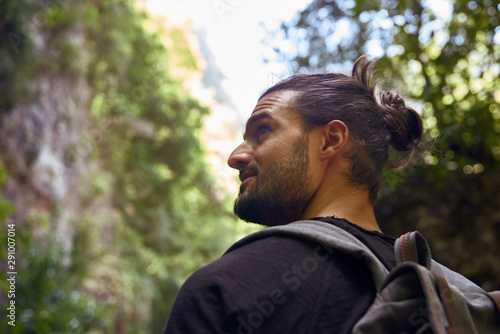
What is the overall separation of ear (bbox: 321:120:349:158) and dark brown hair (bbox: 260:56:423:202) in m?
0.04

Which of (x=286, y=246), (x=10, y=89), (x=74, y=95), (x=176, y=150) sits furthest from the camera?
(x=176, y=150)

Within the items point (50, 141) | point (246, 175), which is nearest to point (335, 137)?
point (246, 175)

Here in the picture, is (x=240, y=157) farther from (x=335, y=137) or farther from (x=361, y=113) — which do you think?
(x=361, y=113)

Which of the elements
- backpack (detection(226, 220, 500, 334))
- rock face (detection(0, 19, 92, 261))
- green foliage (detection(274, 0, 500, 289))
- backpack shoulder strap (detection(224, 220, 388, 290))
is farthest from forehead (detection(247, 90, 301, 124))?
rock face (detection(0, 19, 92, 261))

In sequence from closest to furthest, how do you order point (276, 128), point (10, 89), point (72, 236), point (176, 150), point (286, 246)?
1. point (286, 246)
2. point (276, 128)
3. point (10, 89)
4. point (72, 236)
5. point (176, 150)

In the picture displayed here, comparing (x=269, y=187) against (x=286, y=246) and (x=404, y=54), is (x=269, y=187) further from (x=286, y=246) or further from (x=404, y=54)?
(x=404, y=54)

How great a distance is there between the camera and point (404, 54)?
14.6 ft

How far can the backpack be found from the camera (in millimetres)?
982

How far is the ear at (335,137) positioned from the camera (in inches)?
68.7

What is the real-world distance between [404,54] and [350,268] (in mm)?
3698

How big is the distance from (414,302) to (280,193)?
702 mm

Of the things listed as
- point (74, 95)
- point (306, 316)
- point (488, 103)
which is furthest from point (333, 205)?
point (74, 95)

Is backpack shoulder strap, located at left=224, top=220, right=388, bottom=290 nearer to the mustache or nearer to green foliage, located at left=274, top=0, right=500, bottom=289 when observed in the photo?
the mustache

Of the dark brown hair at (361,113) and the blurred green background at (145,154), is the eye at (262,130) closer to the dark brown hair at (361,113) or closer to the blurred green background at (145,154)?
the dark brown hair at (361,113)
